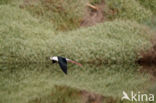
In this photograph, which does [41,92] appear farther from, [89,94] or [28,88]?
[89,94]

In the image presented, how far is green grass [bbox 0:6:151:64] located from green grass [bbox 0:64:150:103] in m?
0.18

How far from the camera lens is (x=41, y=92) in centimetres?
575

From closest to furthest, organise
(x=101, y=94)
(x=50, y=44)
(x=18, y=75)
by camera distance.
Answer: (x=101, y=94) → (x=18, y=75) → (x=50, y=44)

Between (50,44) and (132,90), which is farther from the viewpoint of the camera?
(50,44)

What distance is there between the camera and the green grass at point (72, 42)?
6672 millimetres

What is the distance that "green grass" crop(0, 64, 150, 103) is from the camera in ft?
18.5

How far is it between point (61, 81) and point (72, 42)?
40.6 inches

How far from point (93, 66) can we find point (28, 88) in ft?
4.63

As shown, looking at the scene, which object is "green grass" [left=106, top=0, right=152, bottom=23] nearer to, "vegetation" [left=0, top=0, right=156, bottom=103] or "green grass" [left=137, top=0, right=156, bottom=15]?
"vegetation" [left=0, top=0, right=156, bottom=103]

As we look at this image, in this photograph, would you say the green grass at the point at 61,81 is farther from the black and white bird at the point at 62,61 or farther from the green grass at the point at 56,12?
the green grass at the point at 56,12

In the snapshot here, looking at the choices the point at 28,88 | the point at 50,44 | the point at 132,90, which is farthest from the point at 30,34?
the point at 132,90

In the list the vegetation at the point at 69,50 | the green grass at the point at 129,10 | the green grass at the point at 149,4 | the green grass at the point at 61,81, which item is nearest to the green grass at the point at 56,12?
the vegetation at the point at 69,50

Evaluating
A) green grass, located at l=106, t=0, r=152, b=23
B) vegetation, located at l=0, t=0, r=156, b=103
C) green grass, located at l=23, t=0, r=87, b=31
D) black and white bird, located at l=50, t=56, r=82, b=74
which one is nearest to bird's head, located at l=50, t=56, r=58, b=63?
black and white bird, located at l=50, t=56, r=82, b=74

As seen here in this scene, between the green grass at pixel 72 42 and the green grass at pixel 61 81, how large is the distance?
18cm
